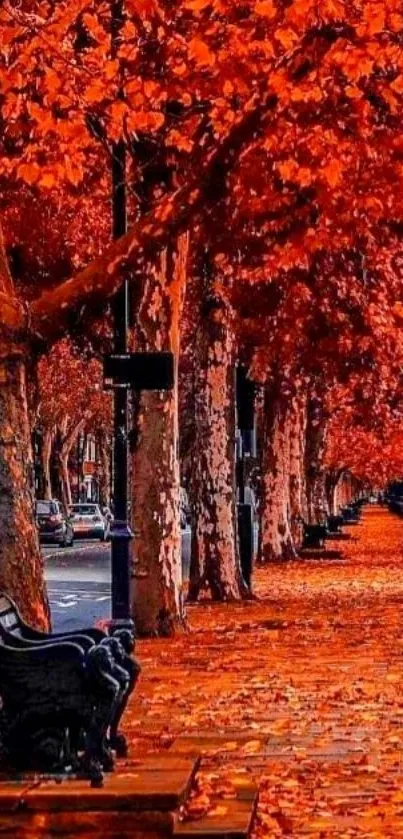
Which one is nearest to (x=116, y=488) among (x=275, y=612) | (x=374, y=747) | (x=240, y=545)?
(x=374, y=747)

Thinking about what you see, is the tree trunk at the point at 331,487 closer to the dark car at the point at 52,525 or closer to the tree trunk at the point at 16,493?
the dark car at the point at 52,525

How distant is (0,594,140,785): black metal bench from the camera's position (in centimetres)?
946

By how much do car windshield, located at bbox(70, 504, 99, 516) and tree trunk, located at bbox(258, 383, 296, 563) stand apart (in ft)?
87.9

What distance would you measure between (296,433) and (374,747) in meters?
36.0

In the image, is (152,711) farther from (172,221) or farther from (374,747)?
(172,221)

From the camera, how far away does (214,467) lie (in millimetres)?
29188

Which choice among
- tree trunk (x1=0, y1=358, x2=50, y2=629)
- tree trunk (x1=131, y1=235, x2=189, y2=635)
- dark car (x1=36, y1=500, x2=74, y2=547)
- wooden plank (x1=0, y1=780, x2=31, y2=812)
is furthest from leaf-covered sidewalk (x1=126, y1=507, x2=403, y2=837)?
dark car (x1=36, y1=500, x2=74, y2=547)

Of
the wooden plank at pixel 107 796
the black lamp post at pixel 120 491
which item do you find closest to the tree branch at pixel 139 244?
the black lamp post at pixel 120 491

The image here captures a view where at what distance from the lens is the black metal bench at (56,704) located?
9.46m

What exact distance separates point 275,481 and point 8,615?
33663 millimetres

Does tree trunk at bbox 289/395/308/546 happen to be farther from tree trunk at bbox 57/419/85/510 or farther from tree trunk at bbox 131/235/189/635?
tree trunk at bbox 57/419/85/510

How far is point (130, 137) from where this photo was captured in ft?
69.9

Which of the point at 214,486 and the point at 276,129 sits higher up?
the point at 276,129

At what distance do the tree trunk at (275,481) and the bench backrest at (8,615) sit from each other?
109 feet
